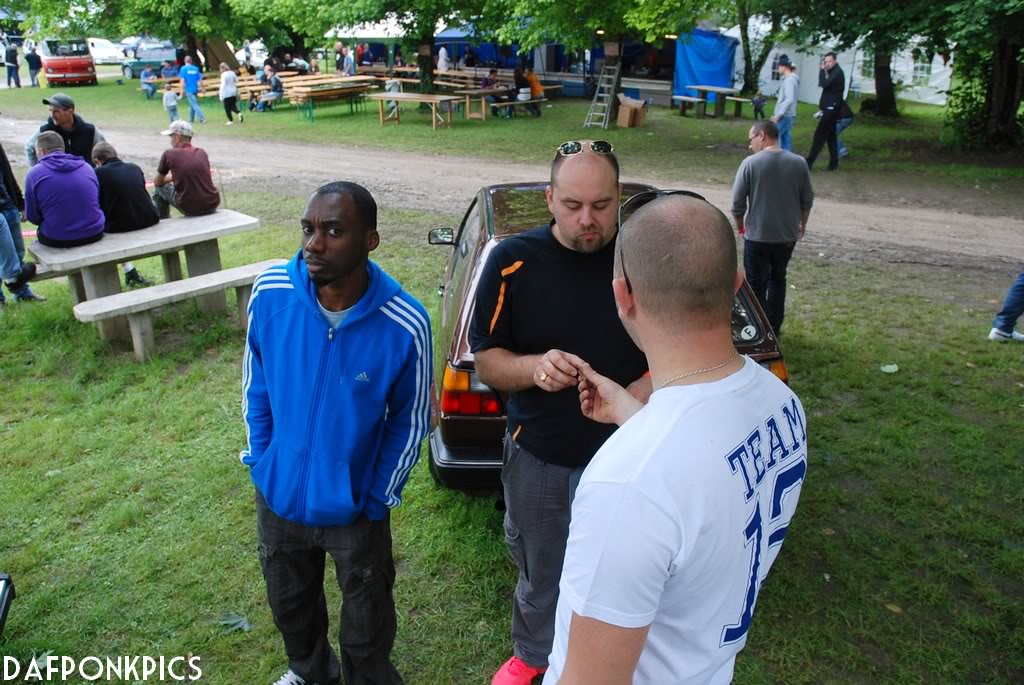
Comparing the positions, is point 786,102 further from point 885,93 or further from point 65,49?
point 65,49

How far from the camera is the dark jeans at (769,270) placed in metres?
6.50

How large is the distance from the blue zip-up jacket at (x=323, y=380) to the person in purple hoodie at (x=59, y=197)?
17.4ft

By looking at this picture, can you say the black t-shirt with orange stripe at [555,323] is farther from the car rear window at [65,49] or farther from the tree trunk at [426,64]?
the car rear window at [65,49]

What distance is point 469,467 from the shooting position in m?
3.94

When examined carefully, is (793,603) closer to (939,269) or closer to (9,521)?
(9,521)

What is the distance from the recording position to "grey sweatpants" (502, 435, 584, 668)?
287 centimetres

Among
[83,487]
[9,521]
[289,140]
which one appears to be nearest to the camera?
[9,521]

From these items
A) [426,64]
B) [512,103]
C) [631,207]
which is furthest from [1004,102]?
[631,207]

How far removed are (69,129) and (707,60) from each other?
22.4 meters

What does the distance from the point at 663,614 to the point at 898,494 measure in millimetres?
3848

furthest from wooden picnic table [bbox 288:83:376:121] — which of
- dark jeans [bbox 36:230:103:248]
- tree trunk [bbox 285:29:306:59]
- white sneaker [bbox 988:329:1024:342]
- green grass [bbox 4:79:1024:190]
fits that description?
white sneaker [bbox 988:329:1024:342]

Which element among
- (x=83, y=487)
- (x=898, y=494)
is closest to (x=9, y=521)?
(x=83, y=487)

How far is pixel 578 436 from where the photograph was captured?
279 centimetres

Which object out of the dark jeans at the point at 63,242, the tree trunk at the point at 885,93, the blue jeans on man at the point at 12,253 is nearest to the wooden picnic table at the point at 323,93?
the tree trunk at the point at 885,93
